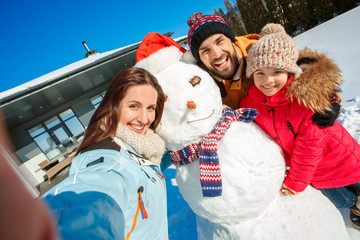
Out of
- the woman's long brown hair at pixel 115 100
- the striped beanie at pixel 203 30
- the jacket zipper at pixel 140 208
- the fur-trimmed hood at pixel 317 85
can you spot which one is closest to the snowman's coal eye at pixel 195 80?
the woman's long brown hair at pixel 115 100

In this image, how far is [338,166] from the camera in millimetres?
1501

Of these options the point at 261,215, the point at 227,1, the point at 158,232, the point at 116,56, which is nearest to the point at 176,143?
the point at 158,232

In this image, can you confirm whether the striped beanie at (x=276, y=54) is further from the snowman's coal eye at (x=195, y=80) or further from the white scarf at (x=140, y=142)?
the white scarf at (x=140, y=142)

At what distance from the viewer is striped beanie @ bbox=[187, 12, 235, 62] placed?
5.64ft

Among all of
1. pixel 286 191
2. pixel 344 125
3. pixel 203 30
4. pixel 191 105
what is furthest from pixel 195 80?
pixel 344 125

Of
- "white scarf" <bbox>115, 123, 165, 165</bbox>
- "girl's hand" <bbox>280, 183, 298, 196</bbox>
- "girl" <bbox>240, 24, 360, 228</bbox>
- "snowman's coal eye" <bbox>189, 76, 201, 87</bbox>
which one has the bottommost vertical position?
"girl's hand" <bbox>280, 183, 298, 196</bbox>

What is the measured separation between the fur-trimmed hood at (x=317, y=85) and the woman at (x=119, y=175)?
110cm

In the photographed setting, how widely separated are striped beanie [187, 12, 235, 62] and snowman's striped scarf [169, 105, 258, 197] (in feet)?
2.46

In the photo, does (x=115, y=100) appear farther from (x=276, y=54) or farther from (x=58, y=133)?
(x=58, y=133)

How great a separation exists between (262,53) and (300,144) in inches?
32.0

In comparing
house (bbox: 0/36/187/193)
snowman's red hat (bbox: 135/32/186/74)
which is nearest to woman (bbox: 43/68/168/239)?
snowman's red hat (bbox: 135/32/186/74)

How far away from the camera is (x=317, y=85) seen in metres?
1.27

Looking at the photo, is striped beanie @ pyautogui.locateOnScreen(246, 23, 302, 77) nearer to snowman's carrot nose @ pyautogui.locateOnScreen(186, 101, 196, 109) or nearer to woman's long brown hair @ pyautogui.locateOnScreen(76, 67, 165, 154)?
snowman's carrot nose @ pyautogui.locateOnScreen(186, 101, 196, 109)

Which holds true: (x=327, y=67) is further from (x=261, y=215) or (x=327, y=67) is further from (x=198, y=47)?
(x=261, y=215)
